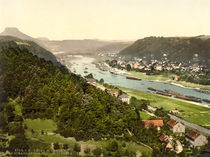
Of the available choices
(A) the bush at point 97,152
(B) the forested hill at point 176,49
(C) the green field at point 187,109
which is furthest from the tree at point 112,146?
(B) the forested hill at point 176,49

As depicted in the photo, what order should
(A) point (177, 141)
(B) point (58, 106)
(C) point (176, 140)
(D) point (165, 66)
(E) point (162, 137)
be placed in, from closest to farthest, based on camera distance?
(B) point (58, 106) < (E) point (162, 137) < (A) point (177, 141) < (C) point (176, 140) < (D) point (165, 66)

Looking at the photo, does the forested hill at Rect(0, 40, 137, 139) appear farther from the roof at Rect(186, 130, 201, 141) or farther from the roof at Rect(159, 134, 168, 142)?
the roof at Rect(186, 130, 201, 141)

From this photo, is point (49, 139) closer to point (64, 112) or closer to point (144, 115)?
point (64, 112)

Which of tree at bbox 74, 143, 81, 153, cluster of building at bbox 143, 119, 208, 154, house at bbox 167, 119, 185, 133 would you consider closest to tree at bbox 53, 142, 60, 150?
tree at bbox 74, 143, 81, 153

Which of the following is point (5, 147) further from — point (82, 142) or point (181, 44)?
point (181, 44)

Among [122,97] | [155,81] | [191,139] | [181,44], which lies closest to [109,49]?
[181,44]

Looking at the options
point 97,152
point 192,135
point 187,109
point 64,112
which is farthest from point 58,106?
point 187,109

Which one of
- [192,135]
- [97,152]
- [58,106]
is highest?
[58,106]
